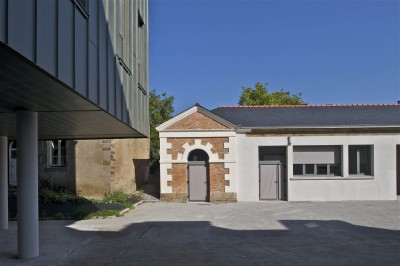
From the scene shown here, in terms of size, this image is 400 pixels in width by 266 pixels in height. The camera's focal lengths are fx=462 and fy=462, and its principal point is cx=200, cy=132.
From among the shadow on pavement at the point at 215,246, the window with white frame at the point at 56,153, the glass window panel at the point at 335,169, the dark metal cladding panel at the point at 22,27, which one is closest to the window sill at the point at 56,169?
the window with white frame at the point at 56,153

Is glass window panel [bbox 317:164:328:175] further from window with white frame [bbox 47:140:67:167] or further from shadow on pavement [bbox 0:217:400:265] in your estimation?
window with white frame [bbox 47:140:67:167]

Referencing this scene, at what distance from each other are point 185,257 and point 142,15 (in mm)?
8402

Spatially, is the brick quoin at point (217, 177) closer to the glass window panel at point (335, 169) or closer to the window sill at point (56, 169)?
the glass window panel at point (335, 169)

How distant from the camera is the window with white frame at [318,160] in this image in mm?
22719

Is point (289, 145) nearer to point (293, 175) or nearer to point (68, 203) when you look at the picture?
point (293, 175)

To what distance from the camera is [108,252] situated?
9828mm

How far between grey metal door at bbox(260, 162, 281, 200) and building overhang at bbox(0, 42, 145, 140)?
10994 mm

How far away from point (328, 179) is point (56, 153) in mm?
13233

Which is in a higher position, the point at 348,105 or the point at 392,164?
the point at 348,105

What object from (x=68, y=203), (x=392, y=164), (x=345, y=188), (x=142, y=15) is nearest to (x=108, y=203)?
(x=68, y=203)

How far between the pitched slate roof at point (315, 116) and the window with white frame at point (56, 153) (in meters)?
8.14

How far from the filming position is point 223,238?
37.9ft

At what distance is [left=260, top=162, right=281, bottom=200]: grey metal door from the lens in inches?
892

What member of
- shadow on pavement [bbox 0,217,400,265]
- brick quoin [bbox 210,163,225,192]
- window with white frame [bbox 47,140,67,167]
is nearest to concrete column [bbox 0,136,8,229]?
shadow on pavement [bbox 0,217,400,265]
